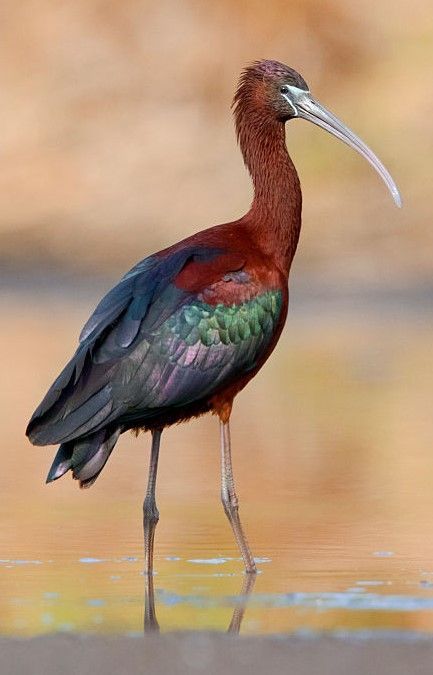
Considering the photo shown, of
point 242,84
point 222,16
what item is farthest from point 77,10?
point 242,84

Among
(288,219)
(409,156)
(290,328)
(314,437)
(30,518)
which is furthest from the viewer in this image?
(409,156)

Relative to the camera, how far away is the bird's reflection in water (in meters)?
6.99

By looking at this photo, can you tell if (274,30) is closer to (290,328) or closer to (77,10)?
(77,10)

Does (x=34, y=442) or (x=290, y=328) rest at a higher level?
(x=290, y=328)

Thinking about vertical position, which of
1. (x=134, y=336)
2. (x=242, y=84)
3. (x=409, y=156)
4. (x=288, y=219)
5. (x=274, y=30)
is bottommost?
(x=134, y=336)

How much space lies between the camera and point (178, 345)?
8.41 meters

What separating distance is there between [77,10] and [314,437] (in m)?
21.8

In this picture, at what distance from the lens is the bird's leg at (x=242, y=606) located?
22.9ft

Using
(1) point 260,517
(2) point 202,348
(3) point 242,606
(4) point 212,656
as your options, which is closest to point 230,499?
(2) point 202,348

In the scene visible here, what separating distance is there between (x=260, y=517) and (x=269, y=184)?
1.68 metres

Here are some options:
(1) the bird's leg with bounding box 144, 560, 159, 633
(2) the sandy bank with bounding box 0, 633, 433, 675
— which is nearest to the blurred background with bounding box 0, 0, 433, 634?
(1) the bird's leg with bounding box 144, 560, 159, 633

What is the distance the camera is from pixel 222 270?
859cm

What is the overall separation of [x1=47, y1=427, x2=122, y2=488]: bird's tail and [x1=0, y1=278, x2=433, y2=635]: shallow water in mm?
386

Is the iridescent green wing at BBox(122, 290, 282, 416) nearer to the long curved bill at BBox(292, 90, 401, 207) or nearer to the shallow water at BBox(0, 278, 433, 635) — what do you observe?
the shallow water at BBox(0, 278, 433, 635)
